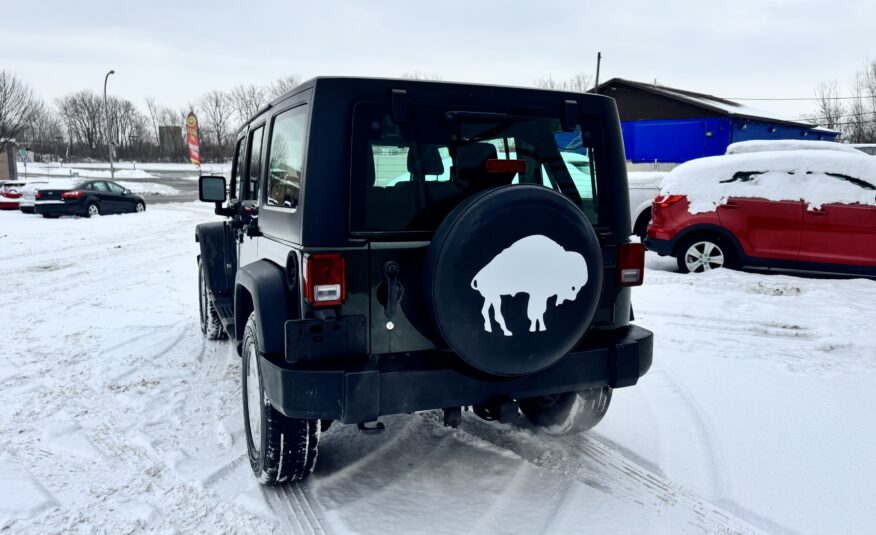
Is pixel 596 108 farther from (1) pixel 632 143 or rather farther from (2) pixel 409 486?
(1) pixel 632 143

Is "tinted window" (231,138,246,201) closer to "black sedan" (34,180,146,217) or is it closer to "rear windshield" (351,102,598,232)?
"rear windshield" (351,102,598,232)

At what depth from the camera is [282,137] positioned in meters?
3.44

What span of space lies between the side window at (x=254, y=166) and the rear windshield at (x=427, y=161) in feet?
4.41

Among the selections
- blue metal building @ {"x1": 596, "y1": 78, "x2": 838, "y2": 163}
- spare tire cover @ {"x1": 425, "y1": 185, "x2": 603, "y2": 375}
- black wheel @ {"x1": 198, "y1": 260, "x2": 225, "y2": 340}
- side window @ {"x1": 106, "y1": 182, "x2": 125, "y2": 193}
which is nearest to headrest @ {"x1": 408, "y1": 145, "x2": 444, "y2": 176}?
spare tire cover @ {"x1": 425, "y1": 185, "x2": 603, "y2": 375}

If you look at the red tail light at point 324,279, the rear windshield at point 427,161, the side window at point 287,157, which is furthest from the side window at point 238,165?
the red tail light at point 324,279

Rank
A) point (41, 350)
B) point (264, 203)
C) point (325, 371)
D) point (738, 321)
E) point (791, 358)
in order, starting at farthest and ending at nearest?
1. point (738, 321)
2. point (41, 350)
3. point (791, 358)
4. point (264, 203)
5. point (325, 371)

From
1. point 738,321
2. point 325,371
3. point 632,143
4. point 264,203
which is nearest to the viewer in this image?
point 325,371

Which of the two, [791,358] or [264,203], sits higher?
[264,203]

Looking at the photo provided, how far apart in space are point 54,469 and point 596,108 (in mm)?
3502

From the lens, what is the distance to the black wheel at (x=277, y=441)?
306cm

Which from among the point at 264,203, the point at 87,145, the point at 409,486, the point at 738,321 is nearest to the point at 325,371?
the point at 409,486

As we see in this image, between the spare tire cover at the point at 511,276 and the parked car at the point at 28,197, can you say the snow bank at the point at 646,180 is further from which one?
the parked car at the point at 28,197

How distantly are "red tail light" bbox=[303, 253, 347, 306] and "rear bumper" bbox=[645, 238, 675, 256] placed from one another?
23.9ft

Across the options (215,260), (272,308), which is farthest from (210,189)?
(272,308)
